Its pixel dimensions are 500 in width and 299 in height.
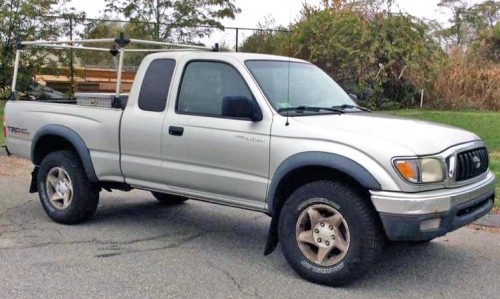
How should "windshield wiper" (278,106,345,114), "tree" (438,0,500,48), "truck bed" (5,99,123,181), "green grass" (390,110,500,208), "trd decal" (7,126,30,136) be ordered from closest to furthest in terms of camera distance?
"windshield wiper" (278,106,345,114)
"truck bed" (5,99,123,181)
"trd decal" (7,126,30,136)
"green grass" (390,110,500,208)
"tree" (438,0,500,48)

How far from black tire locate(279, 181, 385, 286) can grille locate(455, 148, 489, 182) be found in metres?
0.79

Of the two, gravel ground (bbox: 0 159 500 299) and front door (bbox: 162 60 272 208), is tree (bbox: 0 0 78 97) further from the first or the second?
front door (bbox: 162 60 272 208)

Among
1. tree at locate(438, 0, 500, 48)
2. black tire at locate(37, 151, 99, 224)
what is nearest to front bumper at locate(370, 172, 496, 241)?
black tire at locate(37, 151, 99, 224)

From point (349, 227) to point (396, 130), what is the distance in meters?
0.87

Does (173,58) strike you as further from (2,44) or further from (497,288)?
(2,44)

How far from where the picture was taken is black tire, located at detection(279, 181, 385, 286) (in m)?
4.52

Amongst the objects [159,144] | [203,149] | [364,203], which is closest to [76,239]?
[159,144]

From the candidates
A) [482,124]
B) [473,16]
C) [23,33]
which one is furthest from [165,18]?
[473,16]

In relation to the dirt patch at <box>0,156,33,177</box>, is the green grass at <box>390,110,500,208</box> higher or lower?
higher

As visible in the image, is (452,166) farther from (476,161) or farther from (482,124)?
(482,124)

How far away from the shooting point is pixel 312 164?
470cm

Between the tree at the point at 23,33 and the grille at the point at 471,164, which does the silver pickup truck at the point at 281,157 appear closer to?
the grille at the point at 471,164

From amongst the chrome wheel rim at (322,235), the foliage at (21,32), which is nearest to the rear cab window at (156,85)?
the chrome wheel rim at (322,235)

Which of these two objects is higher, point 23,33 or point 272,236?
point 23,33
